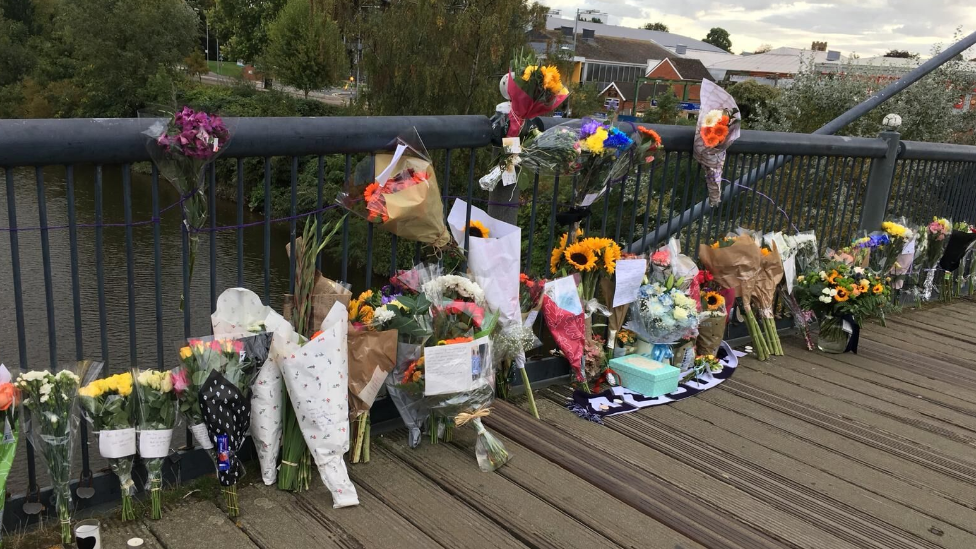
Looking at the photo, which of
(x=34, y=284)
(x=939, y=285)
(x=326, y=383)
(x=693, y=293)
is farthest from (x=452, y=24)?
(x=326, y=383)

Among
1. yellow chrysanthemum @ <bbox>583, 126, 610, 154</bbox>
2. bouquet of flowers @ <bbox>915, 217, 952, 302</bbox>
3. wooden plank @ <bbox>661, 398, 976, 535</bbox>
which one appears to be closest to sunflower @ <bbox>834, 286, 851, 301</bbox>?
wooden plank @ <bbox>661, 398, 976, 535</bbox>

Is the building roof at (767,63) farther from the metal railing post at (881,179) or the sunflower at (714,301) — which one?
the sunflower at (714,301)

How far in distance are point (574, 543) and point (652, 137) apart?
1761 millimetres

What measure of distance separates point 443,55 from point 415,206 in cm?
1697

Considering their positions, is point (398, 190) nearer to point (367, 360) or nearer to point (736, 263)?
point (367, 360)

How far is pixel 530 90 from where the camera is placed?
2.83 m

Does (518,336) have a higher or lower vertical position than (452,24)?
lower

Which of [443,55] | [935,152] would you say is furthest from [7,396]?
[443,55]

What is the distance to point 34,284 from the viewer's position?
10.3 m

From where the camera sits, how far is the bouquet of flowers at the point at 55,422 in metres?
1.93

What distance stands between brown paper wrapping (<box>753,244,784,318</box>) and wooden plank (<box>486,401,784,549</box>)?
1.61 meters

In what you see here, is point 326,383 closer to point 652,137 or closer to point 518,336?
point 518,336

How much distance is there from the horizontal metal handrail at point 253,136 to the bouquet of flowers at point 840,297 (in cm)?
229

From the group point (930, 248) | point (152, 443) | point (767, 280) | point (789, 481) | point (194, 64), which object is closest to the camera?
point (152, 443)
